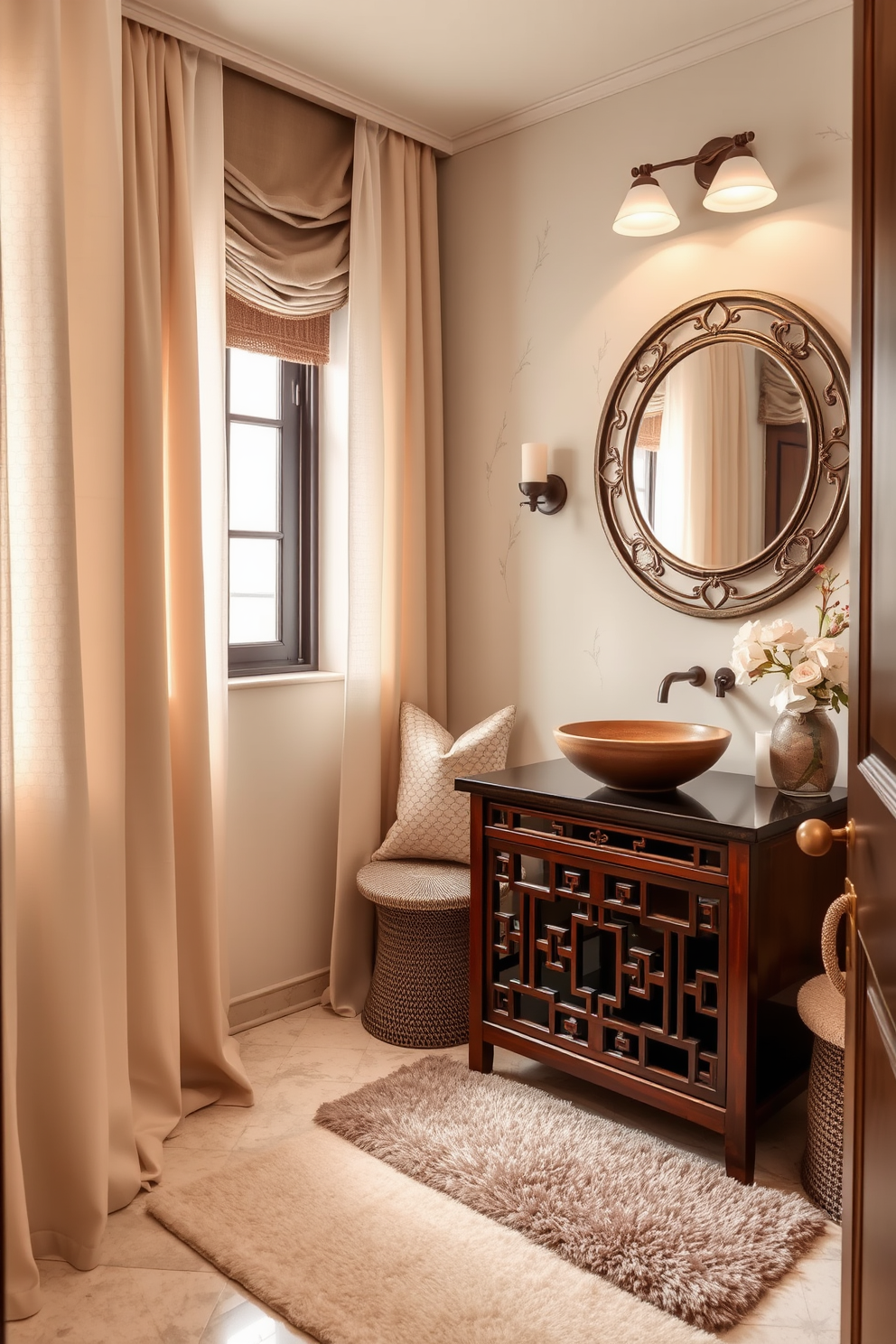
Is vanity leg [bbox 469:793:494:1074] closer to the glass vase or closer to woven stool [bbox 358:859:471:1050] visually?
woven stool [bbox 358:859:471:1050]

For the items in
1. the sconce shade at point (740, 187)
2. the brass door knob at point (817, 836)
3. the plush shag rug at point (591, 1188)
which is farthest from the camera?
the sconce shade at point (740, 187)

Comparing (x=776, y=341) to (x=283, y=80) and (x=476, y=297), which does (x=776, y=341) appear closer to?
(x=476, y=297)

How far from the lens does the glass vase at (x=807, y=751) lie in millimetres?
2393

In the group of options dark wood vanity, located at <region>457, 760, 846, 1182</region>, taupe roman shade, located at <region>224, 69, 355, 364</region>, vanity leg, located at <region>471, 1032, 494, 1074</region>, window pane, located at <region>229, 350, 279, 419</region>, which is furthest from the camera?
window pane, located at <region>229, 350, 279, 419</region>

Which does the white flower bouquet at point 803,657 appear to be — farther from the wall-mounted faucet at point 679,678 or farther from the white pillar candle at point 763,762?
the wall-mounted faucet at point 679,678

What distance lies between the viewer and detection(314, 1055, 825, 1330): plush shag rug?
6.24ft

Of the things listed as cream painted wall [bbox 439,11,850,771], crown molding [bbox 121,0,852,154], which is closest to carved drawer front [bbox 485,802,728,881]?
cream painted wall [bbox 439,11,850,771]

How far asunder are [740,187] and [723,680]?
3.91 ft

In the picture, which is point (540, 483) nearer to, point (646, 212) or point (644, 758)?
point (646, 212)

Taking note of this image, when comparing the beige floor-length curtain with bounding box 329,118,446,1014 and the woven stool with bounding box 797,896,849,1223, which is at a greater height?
the beige floor-length curtain with bounding box 329,118,446,1014

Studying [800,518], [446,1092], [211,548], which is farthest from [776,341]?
[446,1092]

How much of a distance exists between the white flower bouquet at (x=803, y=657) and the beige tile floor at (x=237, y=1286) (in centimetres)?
101

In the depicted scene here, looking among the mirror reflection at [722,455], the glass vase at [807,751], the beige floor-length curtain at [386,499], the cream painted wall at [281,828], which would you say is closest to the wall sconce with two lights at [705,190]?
the mirror reflection at [722,455]

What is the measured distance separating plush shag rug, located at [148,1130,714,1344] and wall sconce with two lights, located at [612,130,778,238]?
2.34 m
